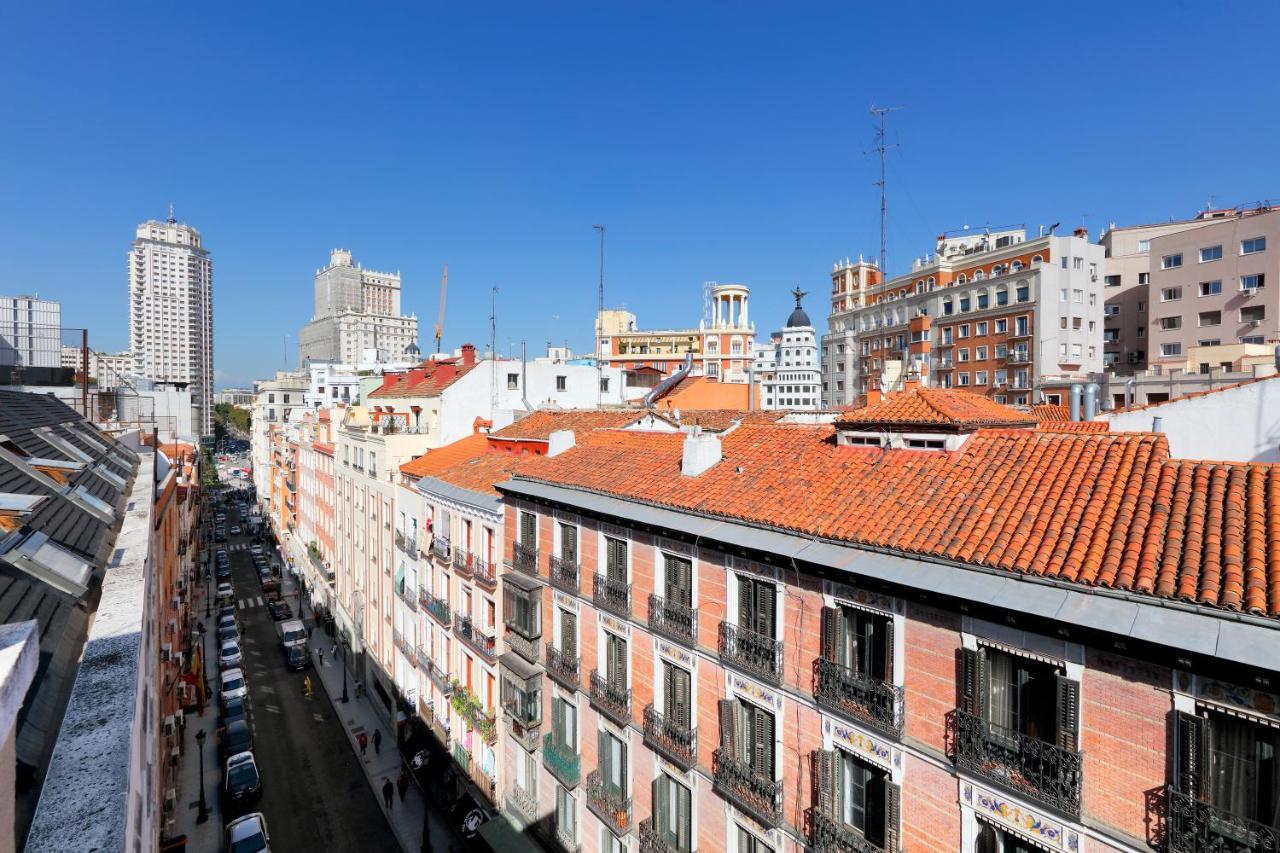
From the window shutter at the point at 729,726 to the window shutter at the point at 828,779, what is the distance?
215 centimetres

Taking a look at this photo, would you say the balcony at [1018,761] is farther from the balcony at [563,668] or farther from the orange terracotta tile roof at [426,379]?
the orange terracotta tile roof at [426,379]

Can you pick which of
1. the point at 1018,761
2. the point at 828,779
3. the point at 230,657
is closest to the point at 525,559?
the point at 828,779

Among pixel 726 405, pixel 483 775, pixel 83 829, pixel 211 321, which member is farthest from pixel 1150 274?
pixel 211 321

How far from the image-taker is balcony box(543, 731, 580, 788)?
18.2 m

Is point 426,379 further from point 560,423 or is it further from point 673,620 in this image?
point 673,620

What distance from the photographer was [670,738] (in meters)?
14.7

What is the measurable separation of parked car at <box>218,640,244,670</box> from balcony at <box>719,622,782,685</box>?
119ft

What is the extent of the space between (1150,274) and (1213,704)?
54298mm

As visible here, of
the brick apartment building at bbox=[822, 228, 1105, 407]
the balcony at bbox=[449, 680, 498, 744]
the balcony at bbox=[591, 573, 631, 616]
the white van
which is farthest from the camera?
the brick apartment building at bbox=[822, 228, 1105, 407]

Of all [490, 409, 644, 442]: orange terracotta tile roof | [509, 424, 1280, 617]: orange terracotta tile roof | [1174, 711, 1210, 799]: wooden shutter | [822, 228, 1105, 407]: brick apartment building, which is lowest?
[1174, 711, 1210, 799]: wooden shutter

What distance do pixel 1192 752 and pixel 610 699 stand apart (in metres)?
12.1

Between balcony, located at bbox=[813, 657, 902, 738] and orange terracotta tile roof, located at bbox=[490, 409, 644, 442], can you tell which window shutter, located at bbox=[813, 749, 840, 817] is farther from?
orange terracotta tile roof, located at bbox=[490, 409, 644, 442]

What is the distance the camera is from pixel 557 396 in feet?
143

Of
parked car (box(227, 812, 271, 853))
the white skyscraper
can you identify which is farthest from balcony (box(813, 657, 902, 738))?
the white skyscraper
